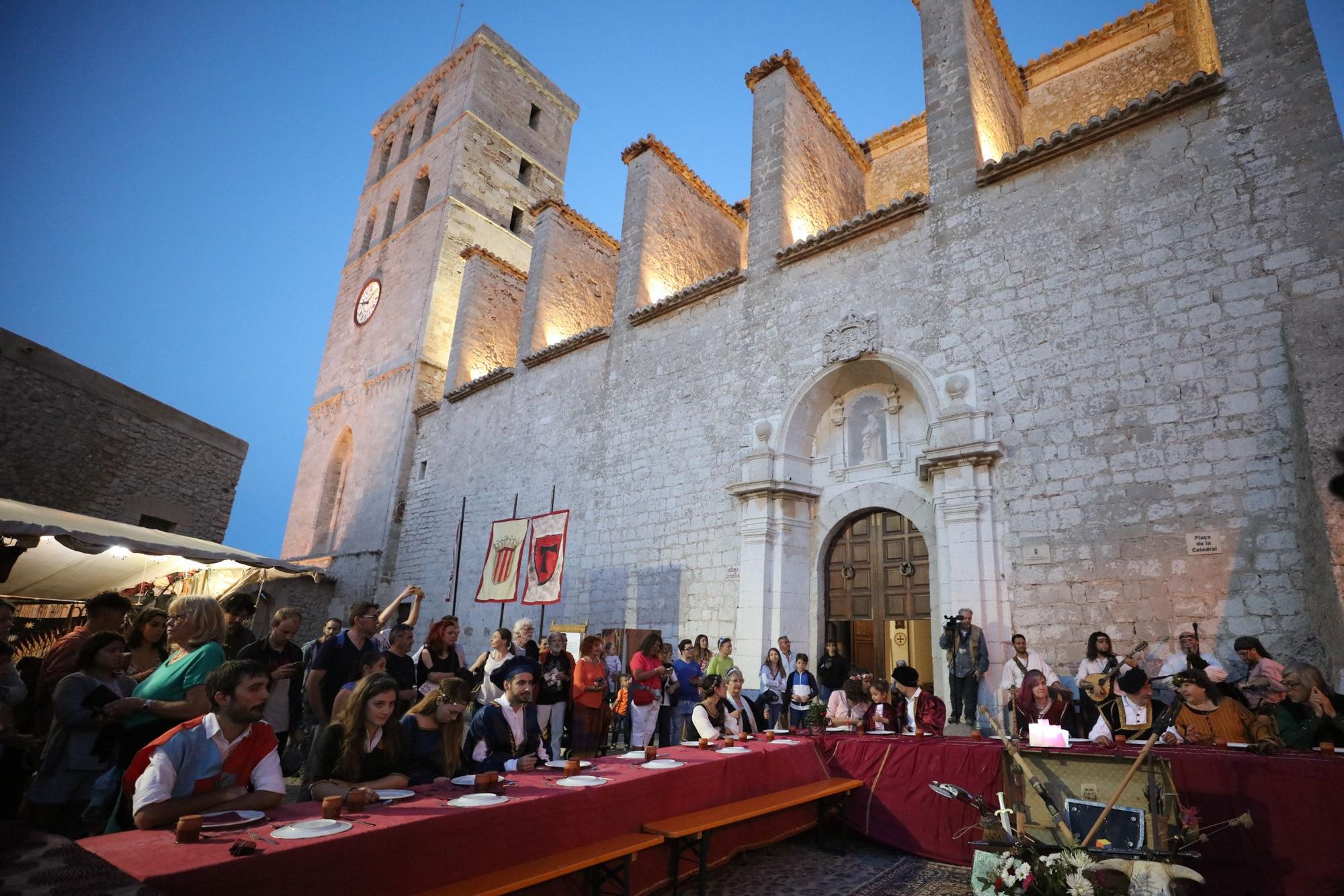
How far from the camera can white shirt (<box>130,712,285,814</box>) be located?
2205 mm

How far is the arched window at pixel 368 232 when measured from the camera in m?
20.7

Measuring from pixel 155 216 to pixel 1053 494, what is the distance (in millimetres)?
169702

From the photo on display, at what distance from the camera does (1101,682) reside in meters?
5.05

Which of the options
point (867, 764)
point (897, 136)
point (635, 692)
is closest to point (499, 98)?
point (897, 136)

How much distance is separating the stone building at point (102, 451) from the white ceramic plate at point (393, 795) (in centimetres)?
1058

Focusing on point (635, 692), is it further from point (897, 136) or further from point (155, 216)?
point (155, 216)

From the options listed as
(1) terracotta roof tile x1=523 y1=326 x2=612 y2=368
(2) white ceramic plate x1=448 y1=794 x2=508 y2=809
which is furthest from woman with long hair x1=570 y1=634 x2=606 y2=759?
(1) terracotta roof tile x1=523 y1=326 x2=612 y2=368

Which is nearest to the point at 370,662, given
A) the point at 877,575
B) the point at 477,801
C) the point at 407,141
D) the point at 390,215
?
the point at 477,801

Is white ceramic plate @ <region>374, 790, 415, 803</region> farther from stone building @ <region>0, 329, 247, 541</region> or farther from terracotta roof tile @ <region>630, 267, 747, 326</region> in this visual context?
stone building @ <region>0, 329, 247, 541</region>

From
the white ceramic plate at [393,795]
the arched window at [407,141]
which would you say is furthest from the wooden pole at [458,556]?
the arched window at [407,141]

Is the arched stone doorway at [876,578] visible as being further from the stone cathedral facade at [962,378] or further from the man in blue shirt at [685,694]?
the man in blue shirt at [685,694]

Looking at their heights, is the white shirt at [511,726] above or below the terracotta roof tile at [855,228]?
below

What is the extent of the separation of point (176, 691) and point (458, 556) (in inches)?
392

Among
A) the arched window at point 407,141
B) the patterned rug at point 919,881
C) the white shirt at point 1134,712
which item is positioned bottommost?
the patterned rug at point 919,881
